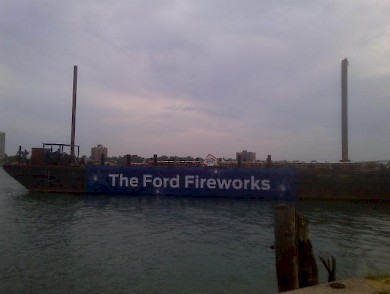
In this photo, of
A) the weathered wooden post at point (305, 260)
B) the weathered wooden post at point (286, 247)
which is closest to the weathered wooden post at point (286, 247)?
the weathered wooden post at point (286, 247)

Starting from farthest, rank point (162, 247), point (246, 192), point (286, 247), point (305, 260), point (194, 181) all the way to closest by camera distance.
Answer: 1. point (194, 181)
2. point (246, 192)
3. point (162, 247)
4. point (305, 260)
5. point (286, 247)

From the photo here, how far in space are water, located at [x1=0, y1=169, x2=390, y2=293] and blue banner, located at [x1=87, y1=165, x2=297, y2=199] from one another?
520cm

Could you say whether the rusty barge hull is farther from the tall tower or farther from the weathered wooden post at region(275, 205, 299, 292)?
the weathered wooden post at region(275, 205, 299, 292)

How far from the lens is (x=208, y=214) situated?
18797 mm

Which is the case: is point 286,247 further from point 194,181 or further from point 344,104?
point 344,104

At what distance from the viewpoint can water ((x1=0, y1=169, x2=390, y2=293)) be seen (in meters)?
8.22

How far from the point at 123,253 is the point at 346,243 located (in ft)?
26.0

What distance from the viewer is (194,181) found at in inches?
1065

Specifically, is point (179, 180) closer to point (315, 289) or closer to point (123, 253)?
point (123, 253)

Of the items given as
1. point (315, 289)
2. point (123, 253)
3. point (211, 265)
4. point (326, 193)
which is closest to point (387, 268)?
point (211, 265)

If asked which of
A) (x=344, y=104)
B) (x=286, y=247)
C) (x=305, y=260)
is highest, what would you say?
(x=344, y=104)

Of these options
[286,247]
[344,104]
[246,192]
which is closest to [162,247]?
[286,247]

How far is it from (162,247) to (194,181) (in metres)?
15.7

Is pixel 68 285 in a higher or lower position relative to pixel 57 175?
lower
